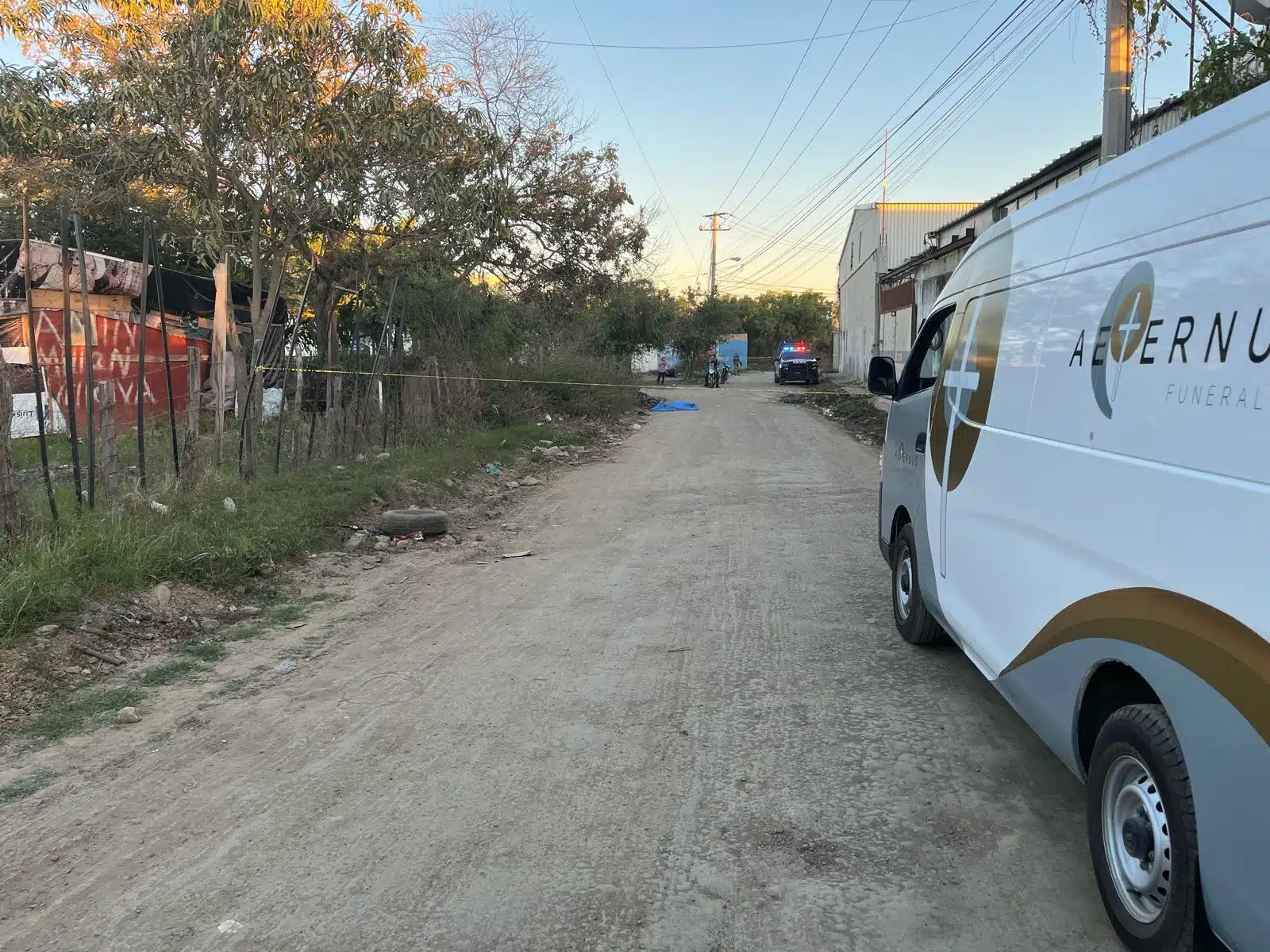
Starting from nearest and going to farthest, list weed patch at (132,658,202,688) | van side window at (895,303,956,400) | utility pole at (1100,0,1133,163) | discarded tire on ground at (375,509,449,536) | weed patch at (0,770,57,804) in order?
weed patch at (0,770,57,804)
weed patch at (132,658,202,688)
van side window at (895,303,956,400)
utility pole at (1100,0,1133,163)
discarded tire on ground at (375,509,449,536)

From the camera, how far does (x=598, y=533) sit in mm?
9047

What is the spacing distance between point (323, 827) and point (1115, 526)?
9.43ft

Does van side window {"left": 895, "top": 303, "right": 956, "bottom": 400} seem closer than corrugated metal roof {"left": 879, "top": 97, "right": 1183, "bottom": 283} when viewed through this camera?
Yes

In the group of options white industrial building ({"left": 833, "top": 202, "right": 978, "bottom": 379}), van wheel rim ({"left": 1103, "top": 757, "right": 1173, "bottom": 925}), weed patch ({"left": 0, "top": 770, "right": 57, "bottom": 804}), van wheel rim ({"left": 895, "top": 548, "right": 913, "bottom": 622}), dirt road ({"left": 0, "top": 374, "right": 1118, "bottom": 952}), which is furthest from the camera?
white industrial building ({"left": 833, "top": 202, "right": 978, "bottom": 379})

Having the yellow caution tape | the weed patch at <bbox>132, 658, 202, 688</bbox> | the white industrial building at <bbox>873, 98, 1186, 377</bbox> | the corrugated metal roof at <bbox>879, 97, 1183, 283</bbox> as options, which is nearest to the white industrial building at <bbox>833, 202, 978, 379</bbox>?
the white industrial building at <bbox>873, 98, 1186, 377</bbox>

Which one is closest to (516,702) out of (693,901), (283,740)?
(283,740)

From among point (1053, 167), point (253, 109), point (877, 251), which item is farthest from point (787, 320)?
point (253, 109)

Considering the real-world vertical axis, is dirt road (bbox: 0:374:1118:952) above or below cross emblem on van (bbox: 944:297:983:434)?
below

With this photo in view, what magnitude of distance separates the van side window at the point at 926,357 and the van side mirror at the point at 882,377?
0.86 feet

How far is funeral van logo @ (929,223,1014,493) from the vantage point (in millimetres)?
4020

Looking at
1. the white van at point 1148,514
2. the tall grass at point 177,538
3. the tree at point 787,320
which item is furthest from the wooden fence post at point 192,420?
the tree at point 787,320

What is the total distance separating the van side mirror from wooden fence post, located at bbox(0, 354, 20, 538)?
567 centimetres

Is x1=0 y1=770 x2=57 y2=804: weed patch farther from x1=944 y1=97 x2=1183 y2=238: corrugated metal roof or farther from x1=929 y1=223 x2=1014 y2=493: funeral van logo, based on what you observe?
x1=944 y1=97 x2=1183 y2=238: corrugated metal roof

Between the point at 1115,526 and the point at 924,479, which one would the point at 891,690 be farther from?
the point at 1115,526
